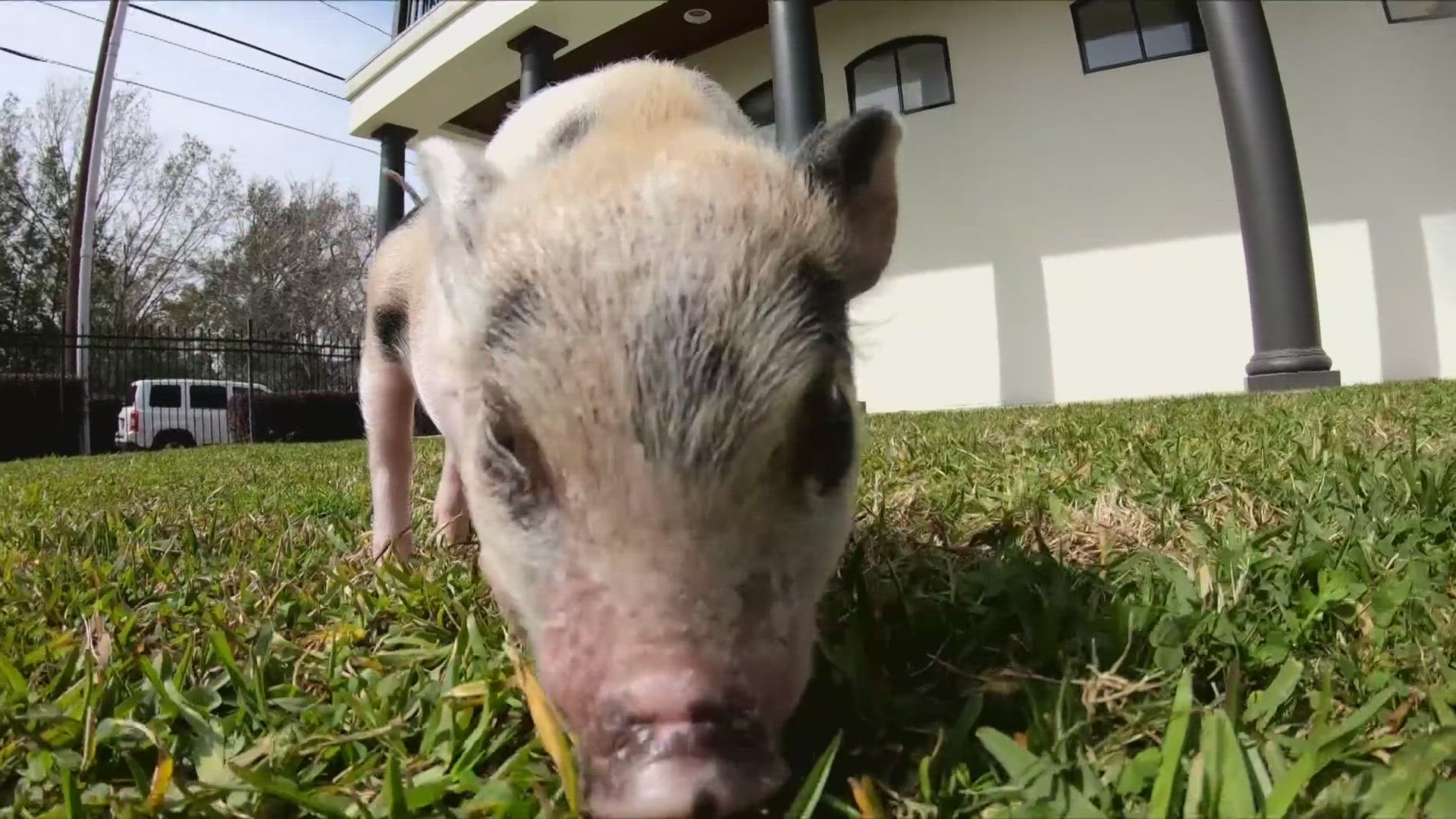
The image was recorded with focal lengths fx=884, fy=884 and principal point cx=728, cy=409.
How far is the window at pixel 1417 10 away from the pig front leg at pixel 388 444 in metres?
13.5

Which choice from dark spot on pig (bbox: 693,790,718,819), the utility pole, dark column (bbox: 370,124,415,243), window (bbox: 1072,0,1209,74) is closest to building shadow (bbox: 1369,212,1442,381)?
window (bbox: 1072,0,1209,74)

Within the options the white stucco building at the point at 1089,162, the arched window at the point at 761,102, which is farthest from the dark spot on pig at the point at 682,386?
the arched window at the point at 761,102

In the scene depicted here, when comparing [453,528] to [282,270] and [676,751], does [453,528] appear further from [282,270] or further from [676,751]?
[282,270]

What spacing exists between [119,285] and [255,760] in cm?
3987

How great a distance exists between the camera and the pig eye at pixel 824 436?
1.50 m

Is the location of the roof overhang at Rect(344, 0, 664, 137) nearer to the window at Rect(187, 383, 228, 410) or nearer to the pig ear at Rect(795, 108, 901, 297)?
the window at Rect(187, 383, 228, 410)

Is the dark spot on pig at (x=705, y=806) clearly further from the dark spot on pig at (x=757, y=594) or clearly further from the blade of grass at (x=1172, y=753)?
the blade of grass at (x=1172, y=753)

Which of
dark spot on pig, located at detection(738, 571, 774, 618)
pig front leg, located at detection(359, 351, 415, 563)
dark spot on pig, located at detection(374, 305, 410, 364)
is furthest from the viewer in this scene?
pig front leg, located at detection(359, 351, 415, 563)

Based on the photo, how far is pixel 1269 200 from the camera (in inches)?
379

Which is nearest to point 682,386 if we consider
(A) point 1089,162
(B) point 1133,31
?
(A) point 1089,162

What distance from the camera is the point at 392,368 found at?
3.09 m

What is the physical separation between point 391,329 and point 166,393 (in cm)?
2184

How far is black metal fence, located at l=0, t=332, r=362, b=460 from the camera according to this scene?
50.9 ft

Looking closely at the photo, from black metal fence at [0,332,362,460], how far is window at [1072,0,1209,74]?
15828 millimetres
